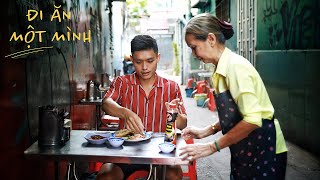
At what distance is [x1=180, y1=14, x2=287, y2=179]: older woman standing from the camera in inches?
92.4

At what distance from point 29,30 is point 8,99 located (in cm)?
80

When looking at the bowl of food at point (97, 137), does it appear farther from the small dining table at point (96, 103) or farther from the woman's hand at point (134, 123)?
the small dining table at point (96, 103)

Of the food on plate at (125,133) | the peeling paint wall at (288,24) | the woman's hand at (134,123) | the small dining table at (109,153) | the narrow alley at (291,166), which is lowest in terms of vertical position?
the narrow alley at (291,166)

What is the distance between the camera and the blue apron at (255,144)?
96.4 inches

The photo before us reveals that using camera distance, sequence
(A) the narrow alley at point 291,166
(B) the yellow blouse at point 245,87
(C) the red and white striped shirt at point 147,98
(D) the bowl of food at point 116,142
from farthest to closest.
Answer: (A) the narrow alley at point 291,166 → (C) the red and white striped shirt at point 147,98 → (D) the bowl of food at point 116,142 → (B) the yellow blouse at point 245,87

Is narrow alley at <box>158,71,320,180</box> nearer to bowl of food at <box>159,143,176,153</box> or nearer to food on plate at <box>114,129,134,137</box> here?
food on plate at <box>114,129,134,137</box>

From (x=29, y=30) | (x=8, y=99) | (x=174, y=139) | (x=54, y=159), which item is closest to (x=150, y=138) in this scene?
(x=174, y=139)

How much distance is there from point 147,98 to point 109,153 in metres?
1.04

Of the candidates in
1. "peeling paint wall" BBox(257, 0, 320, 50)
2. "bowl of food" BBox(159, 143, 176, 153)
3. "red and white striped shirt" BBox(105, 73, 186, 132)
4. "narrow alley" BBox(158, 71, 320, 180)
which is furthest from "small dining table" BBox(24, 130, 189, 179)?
"peeling paint wall" BBox(257, 0, 320, 50)

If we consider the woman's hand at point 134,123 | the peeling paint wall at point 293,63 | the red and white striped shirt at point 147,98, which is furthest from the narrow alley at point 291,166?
the woman's hand at point 134,123

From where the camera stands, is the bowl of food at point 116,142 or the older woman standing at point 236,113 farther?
the bowl of food at point 116,142

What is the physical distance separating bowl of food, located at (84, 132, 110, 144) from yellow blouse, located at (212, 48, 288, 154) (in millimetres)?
1155

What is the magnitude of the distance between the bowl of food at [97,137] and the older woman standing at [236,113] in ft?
2.82

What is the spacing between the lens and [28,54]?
3.38 metres
